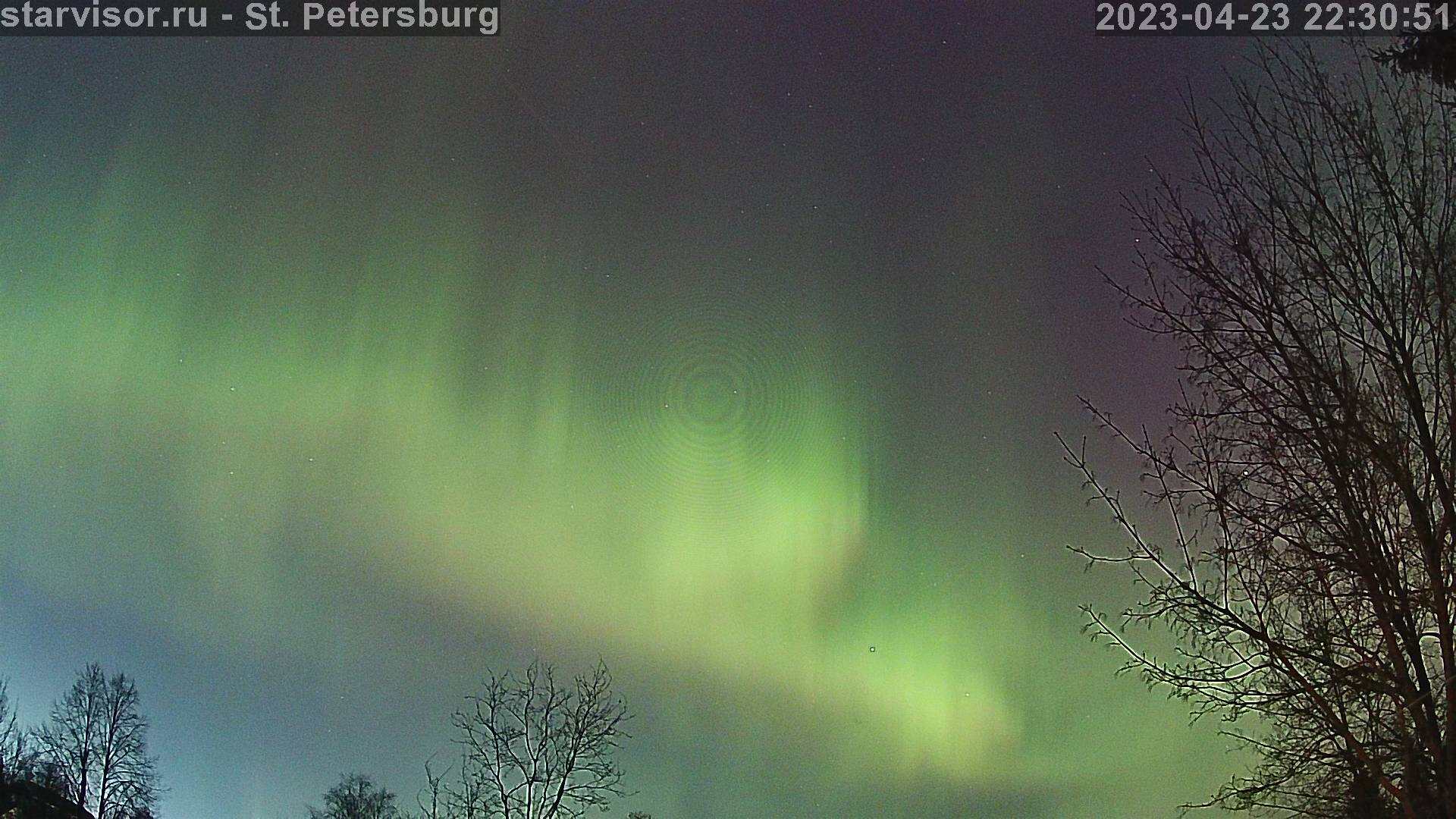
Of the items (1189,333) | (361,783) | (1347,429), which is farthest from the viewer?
(361,783)

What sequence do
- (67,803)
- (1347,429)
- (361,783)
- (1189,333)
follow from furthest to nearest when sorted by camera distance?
(361,783), (67,803), (1189,333), (1347,429)

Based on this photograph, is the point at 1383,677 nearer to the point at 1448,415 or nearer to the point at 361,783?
the point at 1448,415

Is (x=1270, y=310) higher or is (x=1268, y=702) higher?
(x=1270, y=310)

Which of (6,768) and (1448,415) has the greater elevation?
(6,768)

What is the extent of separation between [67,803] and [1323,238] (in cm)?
4364

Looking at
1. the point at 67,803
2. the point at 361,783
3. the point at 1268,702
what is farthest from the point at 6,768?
the point at 1268,702

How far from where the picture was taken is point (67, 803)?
37.2 m

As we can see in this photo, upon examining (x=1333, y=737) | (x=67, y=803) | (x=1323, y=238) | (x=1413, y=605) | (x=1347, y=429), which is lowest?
(x=1333, y=737)

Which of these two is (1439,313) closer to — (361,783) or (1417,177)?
(1417,177)

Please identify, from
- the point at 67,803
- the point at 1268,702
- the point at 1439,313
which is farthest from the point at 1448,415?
the point at 67,803

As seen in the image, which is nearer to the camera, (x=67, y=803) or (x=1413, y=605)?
(x=1413, y=605)

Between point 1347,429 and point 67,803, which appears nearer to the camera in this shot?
point 1347,429

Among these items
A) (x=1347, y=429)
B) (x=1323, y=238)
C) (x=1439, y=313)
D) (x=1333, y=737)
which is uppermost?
(x=1323, y=238)

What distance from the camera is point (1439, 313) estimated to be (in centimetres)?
587
